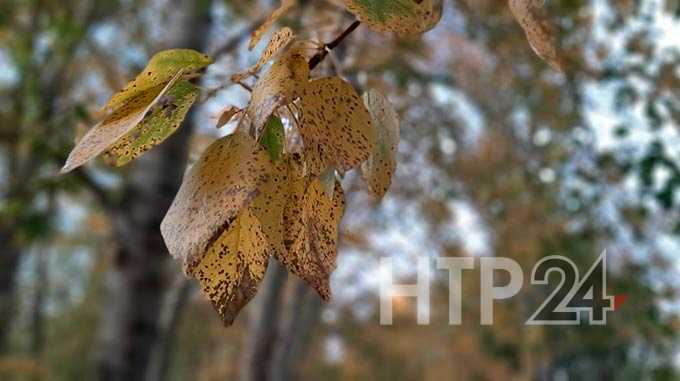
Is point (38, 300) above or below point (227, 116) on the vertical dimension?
below

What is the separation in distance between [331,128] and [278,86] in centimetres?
4

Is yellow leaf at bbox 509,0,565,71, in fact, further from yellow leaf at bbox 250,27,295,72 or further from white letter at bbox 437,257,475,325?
white letter at bbox 437,257,475,325

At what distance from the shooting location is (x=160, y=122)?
1.52ft

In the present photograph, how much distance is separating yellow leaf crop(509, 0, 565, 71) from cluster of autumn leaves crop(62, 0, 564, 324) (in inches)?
3.0

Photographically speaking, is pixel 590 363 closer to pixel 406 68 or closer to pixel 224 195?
pixel 406 68

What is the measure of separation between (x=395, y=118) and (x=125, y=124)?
0.57 ft

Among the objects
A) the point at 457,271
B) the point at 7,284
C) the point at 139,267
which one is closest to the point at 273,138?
the point at 139,267

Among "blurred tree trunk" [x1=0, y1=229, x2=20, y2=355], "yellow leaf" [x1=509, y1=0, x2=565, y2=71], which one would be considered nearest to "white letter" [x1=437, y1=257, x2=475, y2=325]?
"yellow leaf" [x1=509, y1=0, x2=565, y2=71]

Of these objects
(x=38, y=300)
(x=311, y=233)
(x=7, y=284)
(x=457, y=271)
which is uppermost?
(x=311, y=233)

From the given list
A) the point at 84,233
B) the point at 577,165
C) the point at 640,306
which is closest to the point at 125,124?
the point at 577,165

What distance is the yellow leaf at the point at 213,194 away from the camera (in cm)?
41

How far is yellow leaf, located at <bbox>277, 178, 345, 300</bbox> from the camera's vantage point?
46cm

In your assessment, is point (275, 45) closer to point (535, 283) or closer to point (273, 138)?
point (273, 138)

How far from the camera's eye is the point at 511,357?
11992 millimetres
